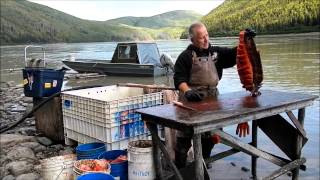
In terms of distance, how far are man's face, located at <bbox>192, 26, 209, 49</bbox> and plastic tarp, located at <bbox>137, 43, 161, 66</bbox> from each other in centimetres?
1940

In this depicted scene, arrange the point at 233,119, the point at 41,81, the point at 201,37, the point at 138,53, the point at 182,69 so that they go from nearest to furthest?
the point at 233,119 < the point at 201,37 < the point at 182,69 < the point at 41,81 < the point at 138,53

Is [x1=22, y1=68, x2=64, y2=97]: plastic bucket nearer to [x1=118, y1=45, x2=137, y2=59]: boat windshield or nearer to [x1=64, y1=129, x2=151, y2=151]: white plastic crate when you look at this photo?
[x1=64, y1=129, x2=151, y2=151]: white plastic crate

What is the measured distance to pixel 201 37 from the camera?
5.62 meters

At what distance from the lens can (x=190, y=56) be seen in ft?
18.7

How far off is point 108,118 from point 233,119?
2.35 metres

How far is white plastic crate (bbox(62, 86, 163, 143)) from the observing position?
256 inches

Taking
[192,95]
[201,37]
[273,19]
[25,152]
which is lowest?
[25,152]

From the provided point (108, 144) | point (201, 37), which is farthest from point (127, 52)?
point (201, 37)

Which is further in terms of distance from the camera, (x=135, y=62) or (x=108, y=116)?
(x=135, y=62)

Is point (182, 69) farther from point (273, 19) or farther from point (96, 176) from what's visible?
point (273, 19)

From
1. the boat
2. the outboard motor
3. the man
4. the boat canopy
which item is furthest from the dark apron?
the boat canopy

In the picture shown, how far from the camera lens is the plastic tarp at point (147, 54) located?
83.5 feet

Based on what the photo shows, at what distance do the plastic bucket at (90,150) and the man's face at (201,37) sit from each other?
221cm

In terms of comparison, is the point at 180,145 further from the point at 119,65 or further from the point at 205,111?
the point at 119,65
